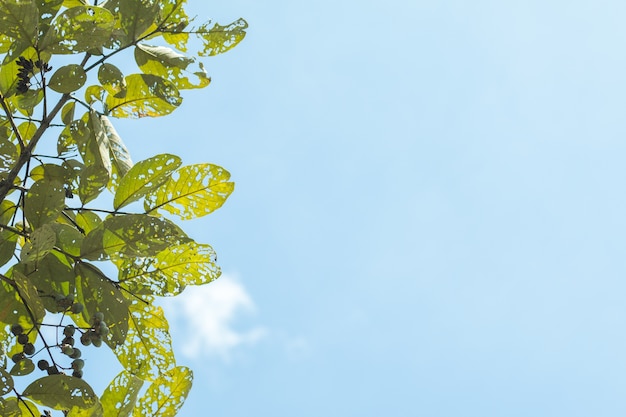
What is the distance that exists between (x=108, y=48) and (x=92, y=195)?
45 centimetres

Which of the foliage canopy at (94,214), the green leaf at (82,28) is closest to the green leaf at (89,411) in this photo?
the foliage canopy at (94,214)

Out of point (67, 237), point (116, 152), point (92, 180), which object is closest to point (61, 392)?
point (67, 237)

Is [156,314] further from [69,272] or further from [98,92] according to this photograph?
[98,92]

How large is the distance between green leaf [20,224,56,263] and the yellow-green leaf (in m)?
→ 0.14

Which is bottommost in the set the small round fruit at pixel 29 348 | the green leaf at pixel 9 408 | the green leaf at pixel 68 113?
the green leaf at pixel 9 408

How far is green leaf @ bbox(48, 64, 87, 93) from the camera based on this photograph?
2049 mm

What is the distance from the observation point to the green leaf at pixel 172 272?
2.07 m

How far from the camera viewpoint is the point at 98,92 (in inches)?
92.2

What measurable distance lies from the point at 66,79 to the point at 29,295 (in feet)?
2.04

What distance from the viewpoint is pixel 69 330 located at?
6.44ft

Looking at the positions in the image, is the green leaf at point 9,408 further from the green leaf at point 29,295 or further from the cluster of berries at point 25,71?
the cluster of berries at point 25,71

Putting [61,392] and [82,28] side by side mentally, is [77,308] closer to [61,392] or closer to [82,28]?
[61,392]

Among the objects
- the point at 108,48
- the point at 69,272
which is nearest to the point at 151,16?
the point at 108,48

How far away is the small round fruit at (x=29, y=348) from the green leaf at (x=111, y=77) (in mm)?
796
